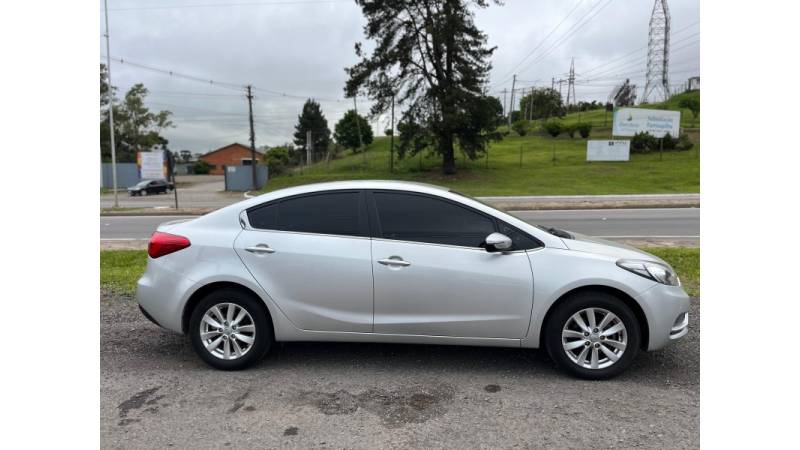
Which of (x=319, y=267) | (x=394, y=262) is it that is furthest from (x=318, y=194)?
(x=394, y=262)

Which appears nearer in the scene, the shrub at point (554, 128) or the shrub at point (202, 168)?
the shrub at point (554, 128)

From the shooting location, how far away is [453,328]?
3.95 meters

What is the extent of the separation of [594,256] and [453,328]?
1207 millimetres

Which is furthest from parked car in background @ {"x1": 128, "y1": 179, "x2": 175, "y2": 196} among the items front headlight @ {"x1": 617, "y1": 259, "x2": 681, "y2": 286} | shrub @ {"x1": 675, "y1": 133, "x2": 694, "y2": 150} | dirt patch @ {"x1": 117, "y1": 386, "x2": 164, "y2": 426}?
front headlight @ {"x1": 617, "y1": 259, "x2": 681, "y2": 286}

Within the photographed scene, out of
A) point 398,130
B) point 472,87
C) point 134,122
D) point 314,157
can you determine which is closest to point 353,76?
point 398,130

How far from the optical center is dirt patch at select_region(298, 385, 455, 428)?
3361mm

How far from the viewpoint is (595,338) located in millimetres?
3865

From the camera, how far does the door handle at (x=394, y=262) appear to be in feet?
12.8

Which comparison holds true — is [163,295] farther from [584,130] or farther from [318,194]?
[584,130]

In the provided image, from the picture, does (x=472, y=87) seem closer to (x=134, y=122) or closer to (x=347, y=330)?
(x=347, y=330)

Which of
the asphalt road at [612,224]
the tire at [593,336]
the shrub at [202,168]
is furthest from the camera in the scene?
the shrub at [202,168]

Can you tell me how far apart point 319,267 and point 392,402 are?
115 centimetres

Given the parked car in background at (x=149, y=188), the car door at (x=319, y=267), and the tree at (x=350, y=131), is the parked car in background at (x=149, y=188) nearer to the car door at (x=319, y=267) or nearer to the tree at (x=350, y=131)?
the tree at (x=350, y=131)

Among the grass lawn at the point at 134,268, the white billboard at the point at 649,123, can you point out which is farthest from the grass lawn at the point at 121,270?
the white billboard at the point at 649,123
